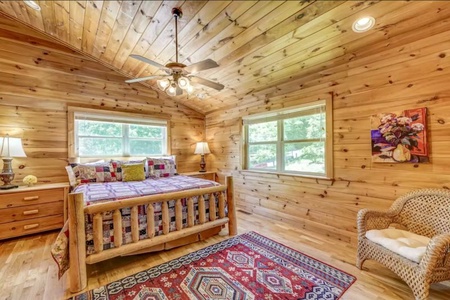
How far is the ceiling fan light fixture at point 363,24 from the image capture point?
6.45 feet

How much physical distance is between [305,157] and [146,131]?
3189mm

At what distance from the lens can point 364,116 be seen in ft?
8.00

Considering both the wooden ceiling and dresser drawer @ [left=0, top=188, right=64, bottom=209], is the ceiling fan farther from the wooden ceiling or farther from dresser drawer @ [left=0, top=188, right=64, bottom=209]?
dresser drawer @ [left=0, top=188, right=64, bottom=209]

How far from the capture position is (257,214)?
149 inches

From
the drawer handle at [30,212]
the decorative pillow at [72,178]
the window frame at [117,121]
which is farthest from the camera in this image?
the window frame at [117,121]

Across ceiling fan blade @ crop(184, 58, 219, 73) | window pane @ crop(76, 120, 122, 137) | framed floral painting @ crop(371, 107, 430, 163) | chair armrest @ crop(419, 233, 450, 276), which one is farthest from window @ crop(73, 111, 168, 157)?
chair armrest @ crop(419, 233, 450, 276)

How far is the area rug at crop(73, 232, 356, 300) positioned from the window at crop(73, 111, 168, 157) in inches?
105

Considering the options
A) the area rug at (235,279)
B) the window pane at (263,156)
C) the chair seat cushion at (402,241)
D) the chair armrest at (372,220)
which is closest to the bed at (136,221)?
the area rug at (235,279)

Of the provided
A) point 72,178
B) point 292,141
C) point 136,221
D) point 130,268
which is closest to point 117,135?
point 72,178

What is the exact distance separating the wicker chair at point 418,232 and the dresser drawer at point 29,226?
3.90 m

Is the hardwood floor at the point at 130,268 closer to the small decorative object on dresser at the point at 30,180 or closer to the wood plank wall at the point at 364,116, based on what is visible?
the wood plank wall at the point at 364,116

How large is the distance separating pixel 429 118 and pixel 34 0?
453 cm

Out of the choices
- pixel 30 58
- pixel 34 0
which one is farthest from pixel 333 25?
pixel 30 58

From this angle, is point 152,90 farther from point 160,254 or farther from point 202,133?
point 160,254
